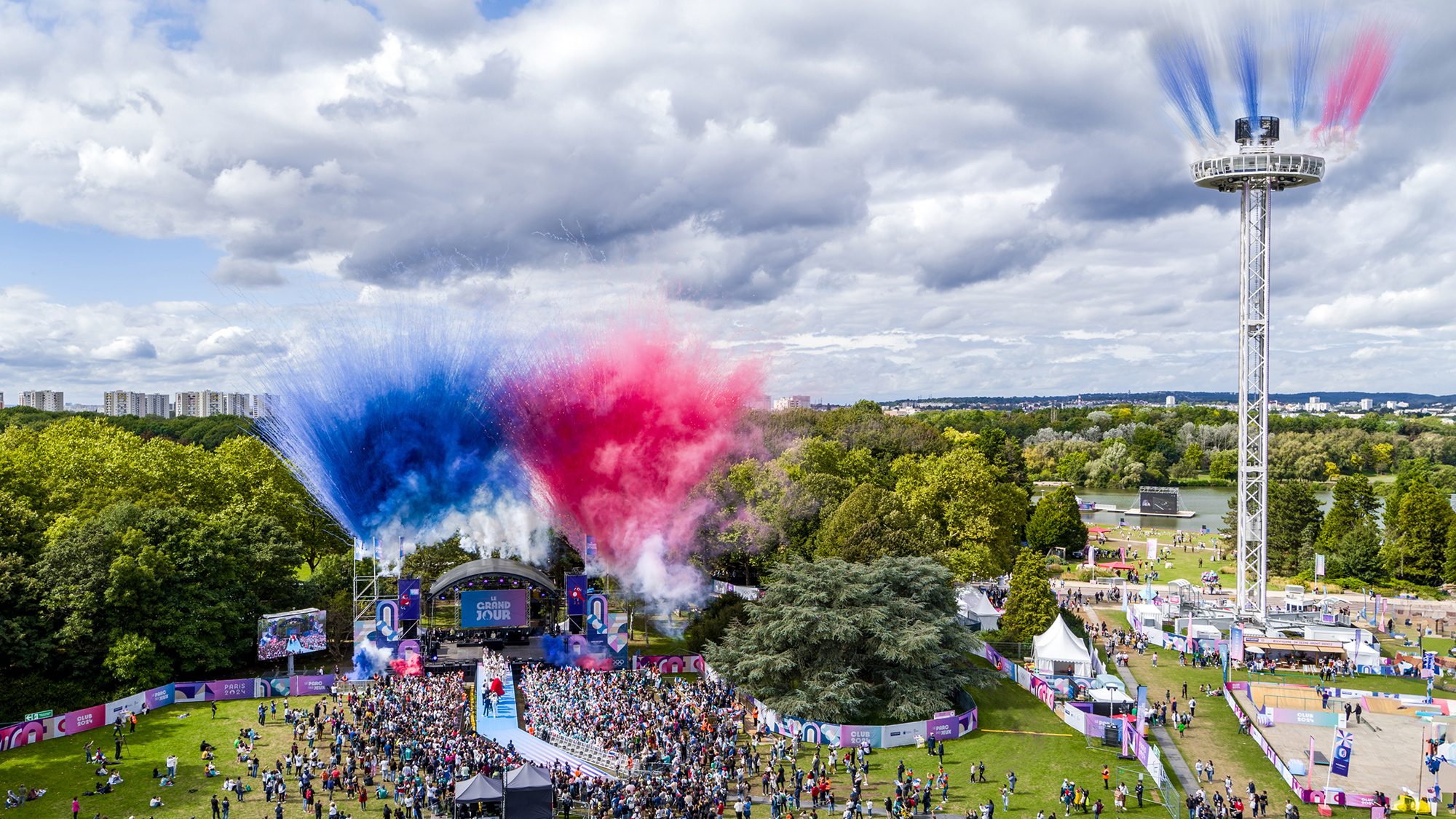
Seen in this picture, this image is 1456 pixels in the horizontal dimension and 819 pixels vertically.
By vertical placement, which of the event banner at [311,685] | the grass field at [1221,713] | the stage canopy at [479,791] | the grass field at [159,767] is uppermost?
the stage canopy at [479,791]

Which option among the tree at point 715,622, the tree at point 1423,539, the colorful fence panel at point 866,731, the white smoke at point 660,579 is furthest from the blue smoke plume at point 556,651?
the tree at point 1423,539

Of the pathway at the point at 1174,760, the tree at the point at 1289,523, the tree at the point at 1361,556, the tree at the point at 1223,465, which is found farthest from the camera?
Result: the tree at the point at 1223,465

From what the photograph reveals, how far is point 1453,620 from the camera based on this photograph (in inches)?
1987

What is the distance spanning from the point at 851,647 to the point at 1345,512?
163 feet

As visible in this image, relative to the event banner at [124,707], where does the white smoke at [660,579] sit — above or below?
above

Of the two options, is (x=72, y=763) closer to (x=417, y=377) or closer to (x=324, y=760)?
(x=324, y=760)

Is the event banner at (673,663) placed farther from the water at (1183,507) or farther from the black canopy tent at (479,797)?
the water at (1183,507)

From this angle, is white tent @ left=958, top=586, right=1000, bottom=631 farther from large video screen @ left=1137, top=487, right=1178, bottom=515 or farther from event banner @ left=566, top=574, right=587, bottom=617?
large video screen @ left=1137, top=487, right=1178, bottom=515

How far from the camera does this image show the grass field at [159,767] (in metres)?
25.6

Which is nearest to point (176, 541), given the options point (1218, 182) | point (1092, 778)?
point (1092, 778)

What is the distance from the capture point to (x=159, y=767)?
28.8 meters

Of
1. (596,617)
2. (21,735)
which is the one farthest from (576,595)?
(21,735)

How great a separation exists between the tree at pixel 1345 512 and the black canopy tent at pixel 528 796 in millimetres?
59960

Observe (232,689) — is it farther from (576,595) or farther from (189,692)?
(576,595)
